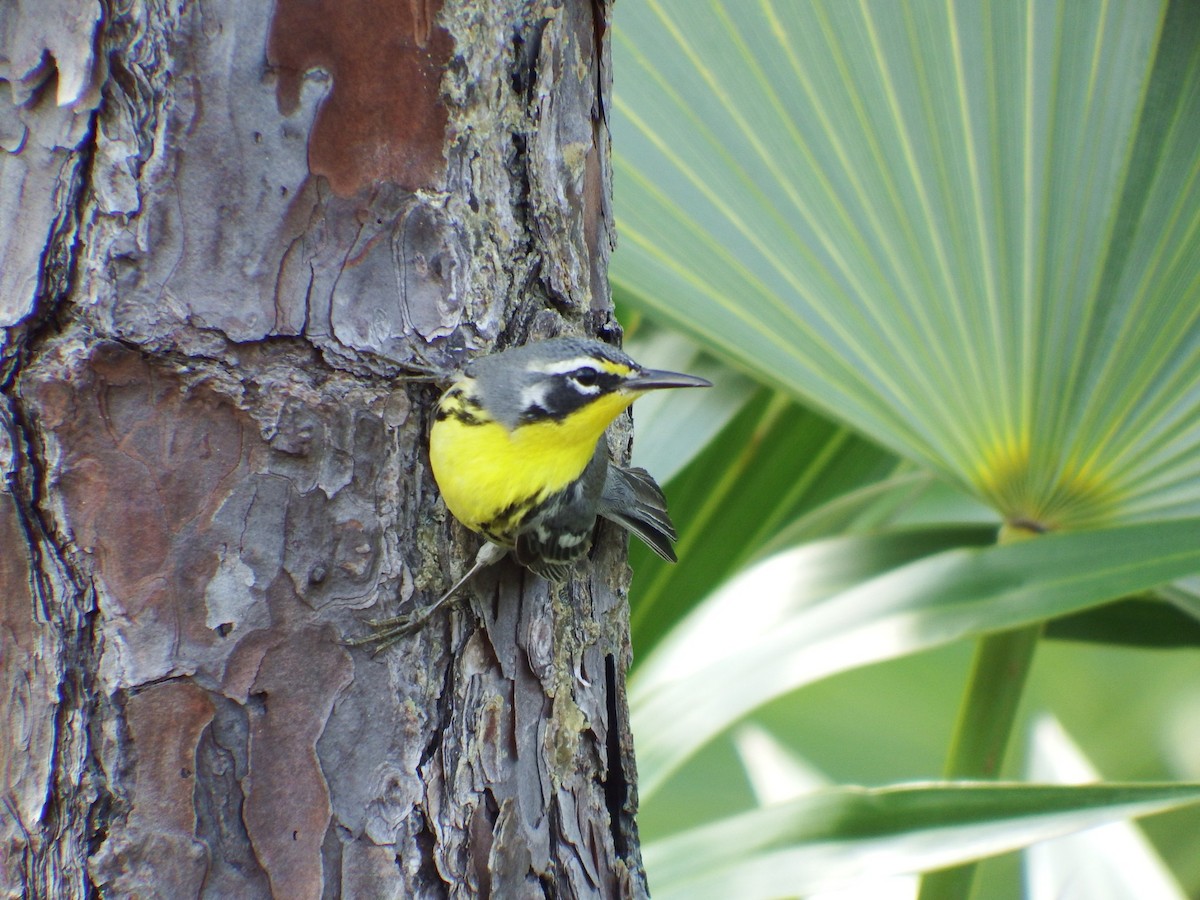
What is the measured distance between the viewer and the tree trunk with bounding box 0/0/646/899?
1070 millimetres

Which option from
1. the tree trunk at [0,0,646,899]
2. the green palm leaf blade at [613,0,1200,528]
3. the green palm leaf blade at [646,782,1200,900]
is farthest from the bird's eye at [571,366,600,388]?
the green palm leaf blade at [646,782,1200,900]

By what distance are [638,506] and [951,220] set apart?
722mm

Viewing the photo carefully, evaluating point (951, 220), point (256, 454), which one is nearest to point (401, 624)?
point (256, 454)

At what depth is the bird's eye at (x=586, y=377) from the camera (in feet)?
4.41

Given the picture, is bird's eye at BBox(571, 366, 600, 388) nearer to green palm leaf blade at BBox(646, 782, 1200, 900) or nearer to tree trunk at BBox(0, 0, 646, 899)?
tree trunk at BBox(0, 0, 646, 899)

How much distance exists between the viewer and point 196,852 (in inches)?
42.8

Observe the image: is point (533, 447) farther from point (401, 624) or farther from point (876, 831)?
point (876, 831)

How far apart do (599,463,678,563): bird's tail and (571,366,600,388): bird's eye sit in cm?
20

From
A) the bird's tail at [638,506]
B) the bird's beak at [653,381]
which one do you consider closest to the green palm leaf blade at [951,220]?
the bird's tail at [638,506]

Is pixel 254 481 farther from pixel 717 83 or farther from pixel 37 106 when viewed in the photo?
pixel 717 83

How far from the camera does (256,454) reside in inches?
44.5

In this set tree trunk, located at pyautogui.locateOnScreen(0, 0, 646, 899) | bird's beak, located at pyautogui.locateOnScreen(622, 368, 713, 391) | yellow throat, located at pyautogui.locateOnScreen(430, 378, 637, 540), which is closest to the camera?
tree trunk, located at pyautogui.locateOnScreen(0, 0, 646, 899)

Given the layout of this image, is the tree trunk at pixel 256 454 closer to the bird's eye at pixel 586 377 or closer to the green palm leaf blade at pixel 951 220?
the bird's eye at pixel 586 377

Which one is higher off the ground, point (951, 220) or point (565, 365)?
point (951, 220)
